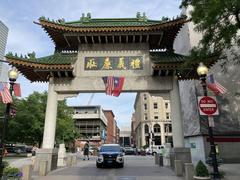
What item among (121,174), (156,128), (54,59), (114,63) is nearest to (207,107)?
(121,174)

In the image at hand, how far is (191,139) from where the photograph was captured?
89.5ft

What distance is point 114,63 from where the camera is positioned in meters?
18.1

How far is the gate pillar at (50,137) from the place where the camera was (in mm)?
16578

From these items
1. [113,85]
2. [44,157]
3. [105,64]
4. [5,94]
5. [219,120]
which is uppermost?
[105,64]

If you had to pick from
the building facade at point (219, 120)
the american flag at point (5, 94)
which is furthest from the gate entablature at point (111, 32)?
the building facade at point (219, 120)

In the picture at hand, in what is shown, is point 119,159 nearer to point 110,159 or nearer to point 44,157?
point 110,159

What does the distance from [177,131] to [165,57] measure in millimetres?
5389

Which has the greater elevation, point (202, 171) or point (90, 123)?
point (90, 123)

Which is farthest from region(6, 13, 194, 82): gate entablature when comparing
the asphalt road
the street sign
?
the asphalt road

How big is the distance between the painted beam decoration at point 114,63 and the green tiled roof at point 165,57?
1.09 m

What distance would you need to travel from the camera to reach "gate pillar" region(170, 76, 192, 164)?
16.4 metres

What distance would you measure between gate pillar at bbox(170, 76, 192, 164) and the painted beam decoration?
9.61 feet

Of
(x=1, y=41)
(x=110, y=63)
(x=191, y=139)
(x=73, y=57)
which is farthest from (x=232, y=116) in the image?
(x=1, y=41)

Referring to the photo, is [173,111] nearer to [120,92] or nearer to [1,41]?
[120,92]
